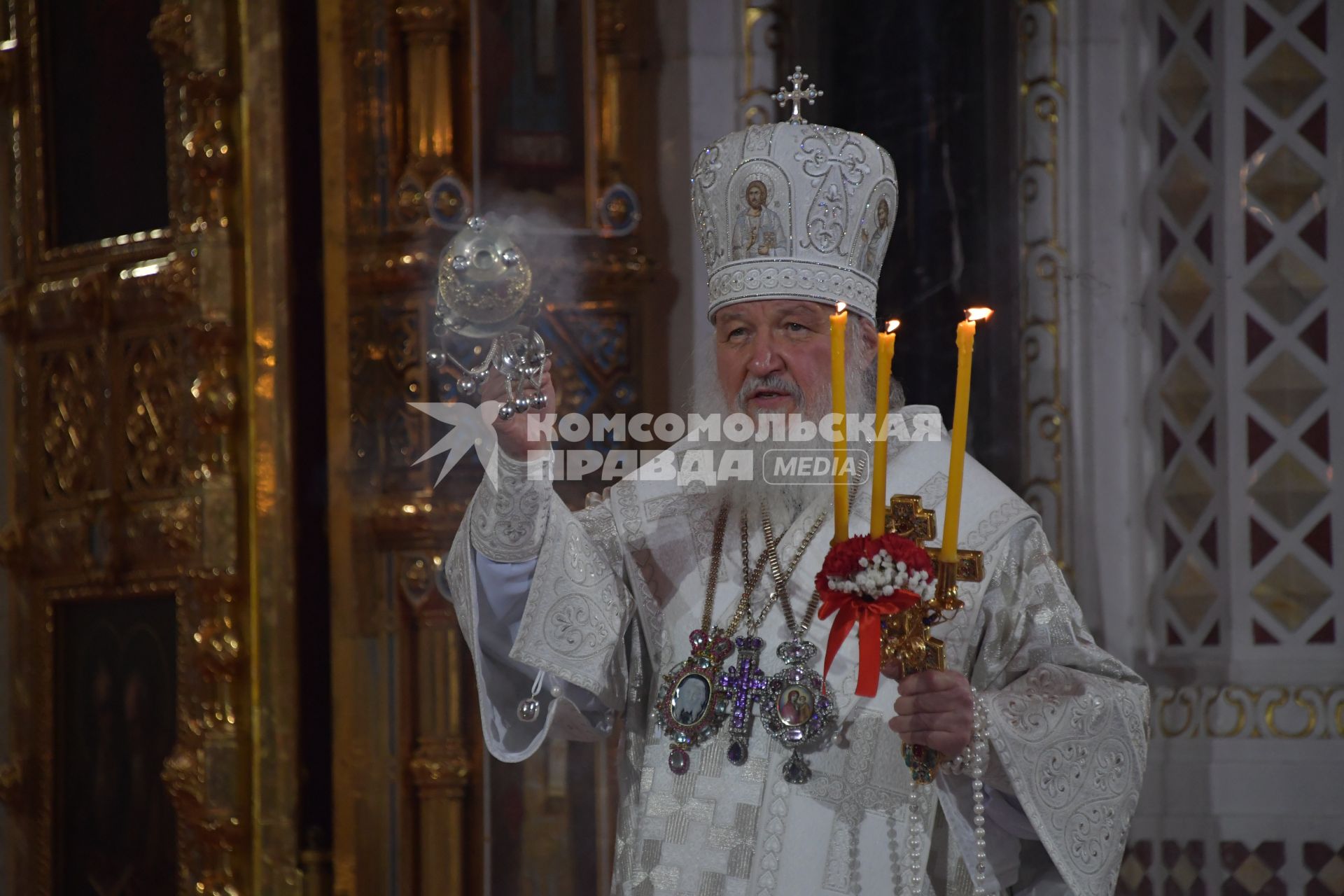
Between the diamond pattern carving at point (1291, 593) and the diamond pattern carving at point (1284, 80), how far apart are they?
122 cm

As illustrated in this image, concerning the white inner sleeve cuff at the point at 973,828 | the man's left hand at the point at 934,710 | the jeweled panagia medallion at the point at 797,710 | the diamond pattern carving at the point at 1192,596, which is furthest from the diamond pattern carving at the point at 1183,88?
the man's left hand at the point at 934,710

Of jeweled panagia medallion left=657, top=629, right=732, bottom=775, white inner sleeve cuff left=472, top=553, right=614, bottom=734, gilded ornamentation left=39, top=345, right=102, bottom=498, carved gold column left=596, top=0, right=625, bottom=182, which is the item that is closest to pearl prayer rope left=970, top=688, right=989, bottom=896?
jeweled panagia medallion left=657, top=629, right=732, bottom=775

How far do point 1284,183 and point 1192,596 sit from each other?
1.14m

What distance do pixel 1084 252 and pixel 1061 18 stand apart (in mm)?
668

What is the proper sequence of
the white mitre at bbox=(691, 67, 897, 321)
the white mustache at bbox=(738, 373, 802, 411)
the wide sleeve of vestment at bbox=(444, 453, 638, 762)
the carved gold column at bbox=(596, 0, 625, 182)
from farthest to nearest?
the carved gold column at bbox=(596, 0, 625, 182) < the white mitre at bbox=(691, 67, 897, 321) < the white mustache at bbox=(738, 373, 802, 411) < the wide sleeve of vestment at bbox=(444, 453, 638, 762)

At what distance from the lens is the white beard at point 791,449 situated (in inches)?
127

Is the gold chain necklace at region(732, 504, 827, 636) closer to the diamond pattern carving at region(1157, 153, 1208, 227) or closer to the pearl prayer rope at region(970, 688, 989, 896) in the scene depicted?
the pearl prayer rope at region(970, 688, 989, 896)

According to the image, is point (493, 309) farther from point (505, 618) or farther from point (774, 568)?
point (774, 568)

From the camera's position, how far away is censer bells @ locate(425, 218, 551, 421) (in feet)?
8.80

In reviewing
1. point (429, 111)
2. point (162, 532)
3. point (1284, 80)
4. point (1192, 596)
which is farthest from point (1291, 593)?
point (162, 532)

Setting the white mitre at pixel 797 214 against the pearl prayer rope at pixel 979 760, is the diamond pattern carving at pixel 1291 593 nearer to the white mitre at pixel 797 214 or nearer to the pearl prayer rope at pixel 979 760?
the white mitre at pixel 797 214

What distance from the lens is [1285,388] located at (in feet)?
14.1

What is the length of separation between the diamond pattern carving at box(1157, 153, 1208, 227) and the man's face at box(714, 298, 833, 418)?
5.24 ft

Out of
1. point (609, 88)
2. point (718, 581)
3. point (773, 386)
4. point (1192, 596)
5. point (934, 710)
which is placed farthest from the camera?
point (609, 88)
